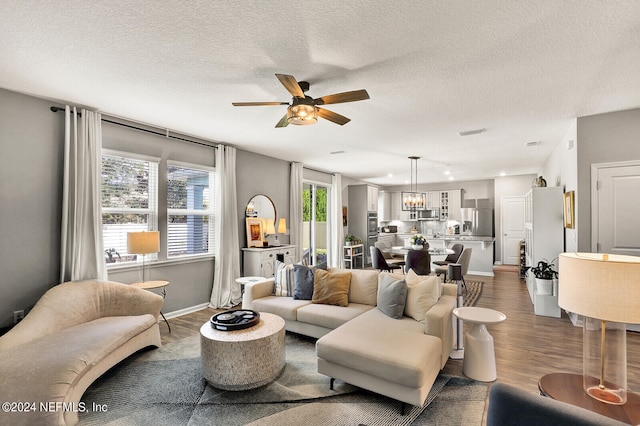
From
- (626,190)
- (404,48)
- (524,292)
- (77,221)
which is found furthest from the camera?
(524,292)

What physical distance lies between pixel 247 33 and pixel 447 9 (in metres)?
1.33

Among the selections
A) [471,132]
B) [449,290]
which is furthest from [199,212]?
[471,132]

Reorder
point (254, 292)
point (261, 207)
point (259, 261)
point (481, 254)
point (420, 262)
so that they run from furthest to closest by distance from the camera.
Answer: point (481, 254) < point (261, 207) < point (420, 262) < point (259, 261) < point (254, 292)

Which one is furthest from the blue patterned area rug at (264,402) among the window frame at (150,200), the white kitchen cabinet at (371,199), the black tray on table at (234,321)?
the white kitchen cabinet at (371,199)

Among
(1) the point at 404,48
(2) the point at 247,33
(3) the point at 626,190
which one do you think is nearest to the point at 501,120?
(3) the point at 626,190

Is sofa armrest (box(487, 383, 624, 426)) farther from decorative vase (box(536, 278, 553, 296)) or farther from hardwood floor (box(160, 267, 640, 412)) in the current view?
decorative vase (box(536, 278, 553, 296))

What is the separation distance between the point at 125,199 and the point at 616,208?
6310mm

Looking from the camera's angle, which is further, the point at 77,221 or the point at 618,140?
the point at 618,140

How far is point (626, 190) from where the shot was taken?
381 centimetres

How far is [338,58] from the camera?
2514mm

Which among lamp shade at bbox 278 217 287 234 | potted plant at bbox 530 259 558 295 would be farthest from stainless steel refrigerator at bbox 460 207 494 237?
lamp shade at bbox 278 217 287 234

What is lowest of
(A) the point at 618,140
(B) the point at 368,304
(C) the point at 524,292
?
(C) the point at 524,292

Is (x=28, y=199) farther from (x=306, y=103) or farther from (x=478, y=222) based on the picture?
(x=478, y=222)

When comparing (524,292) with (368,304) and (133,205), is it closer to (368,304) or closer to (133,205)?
(368,304)
